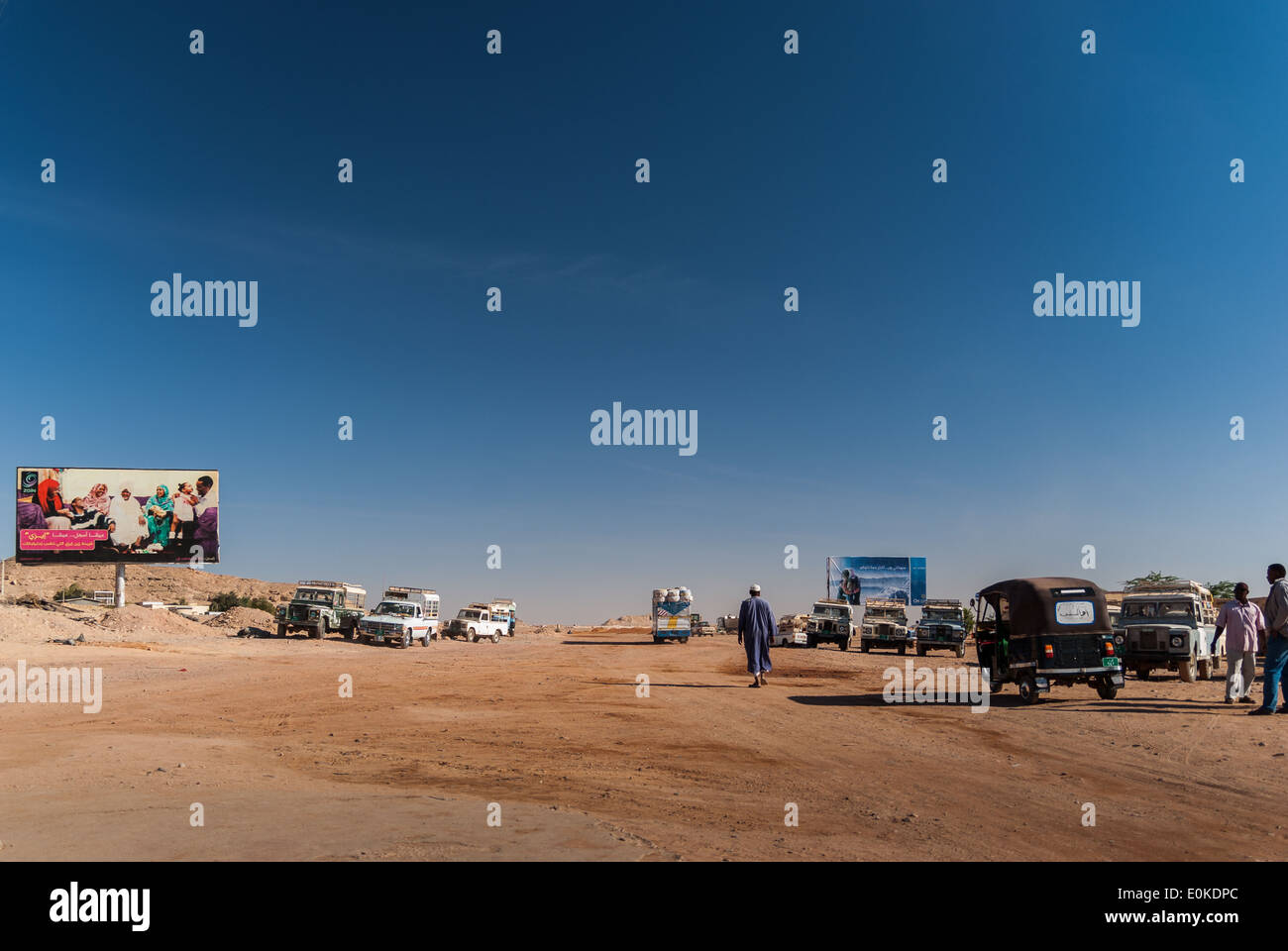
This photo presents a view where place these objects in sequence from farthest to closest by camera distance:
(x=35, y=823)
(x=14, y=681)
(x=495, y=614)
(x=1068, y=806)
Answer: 1. (x=495, y=614)
2. (x=14, y=681)
3. (x=1068, y=806)
4. (x=35, y=823)

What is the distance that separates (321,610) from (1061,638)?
3459 centimetres

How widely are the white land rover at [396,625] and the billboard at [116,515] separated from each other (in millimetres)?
9596

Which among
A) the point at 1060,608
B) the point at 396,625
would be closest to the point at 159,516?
the point at 396,625

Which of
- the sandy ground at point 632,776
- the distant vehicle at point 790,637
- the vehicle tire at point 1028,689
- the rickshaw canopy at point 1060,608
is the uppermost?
the rickshaw canopy at point 1060,608

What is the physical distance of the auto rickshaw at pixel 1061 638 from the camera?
1525 centimetres

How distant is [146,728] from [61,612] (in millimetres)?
36613

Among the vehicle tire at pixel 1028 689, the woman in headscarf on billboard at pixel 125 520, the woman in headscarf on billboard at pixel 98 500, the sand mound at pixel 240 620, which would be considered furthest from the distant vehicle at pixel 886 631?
the woman in headscarf on billboard at pixel 98 500

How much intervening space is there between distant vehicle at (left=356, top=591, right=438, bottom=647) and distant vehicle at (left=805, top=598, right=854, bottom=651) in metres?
21.7

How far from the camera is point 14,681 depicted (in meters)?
19.4

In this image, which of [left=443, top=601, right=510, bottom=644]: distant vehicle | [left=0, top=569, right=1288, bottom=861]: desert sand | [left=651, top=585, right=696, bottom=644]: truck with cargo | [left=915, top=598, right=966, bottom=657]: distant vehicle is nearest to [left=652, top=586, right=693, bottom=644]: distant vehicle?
[left=651, top=585, right=696, bottom=644]: truck with cargo

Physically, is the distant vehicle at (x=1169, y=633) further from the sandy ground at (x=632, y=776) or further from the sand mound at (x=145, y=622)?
the sand mound at (x=145, y=622)

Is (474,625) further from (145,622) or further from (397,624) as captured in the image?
(145,622)
